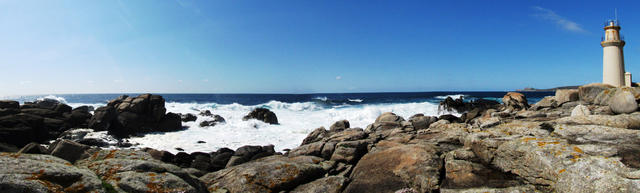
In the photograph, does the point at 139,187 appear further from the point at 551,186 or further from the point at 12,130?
the point at 12,130

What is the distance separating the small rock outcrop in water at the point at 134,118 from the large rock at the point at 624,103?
2817 centimetres

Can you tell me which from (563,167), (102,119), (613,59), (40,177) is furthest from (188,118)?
(613,59)

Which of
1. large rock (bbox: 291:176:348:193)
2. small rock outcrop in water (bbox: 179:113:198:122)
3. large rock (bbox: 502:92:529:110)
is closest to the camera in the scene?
large rock (bbox: 291:176:348:193)

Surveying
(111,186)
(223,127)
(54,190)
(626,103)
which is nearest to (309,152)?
(111,186)

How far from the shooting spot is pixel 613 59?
81.7 feet

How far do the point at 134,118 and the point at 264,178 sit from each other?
23860 mm

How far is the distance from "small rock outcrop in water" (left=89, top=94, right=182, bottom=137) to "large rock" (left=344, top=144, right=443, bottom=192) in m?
23.3

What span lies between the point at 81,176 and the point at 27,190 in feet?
2.34

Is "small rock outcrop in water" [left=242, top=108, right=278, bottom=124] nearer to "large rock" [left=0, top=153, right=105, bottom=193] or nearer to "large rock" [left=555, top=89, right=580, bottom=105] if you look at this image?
"large rock" [left=555, top=89, right=580, bottom=105]

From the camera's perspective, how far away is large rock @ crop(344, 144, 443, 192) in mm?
5312

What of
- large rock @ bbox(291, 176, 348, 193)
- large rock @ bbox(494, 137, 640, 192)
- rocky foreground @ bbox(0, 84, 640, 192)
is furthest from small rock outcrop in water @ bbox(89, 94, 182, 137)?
large rock @ bbox(494, 137, 640, 192)

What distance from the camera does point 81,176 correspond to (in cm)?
364

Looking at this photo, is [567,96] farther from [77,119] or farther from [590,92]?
[77,119]

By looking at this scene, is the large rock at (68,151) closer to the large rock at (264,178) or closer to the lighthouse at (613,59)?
the large rock at (264,178)
